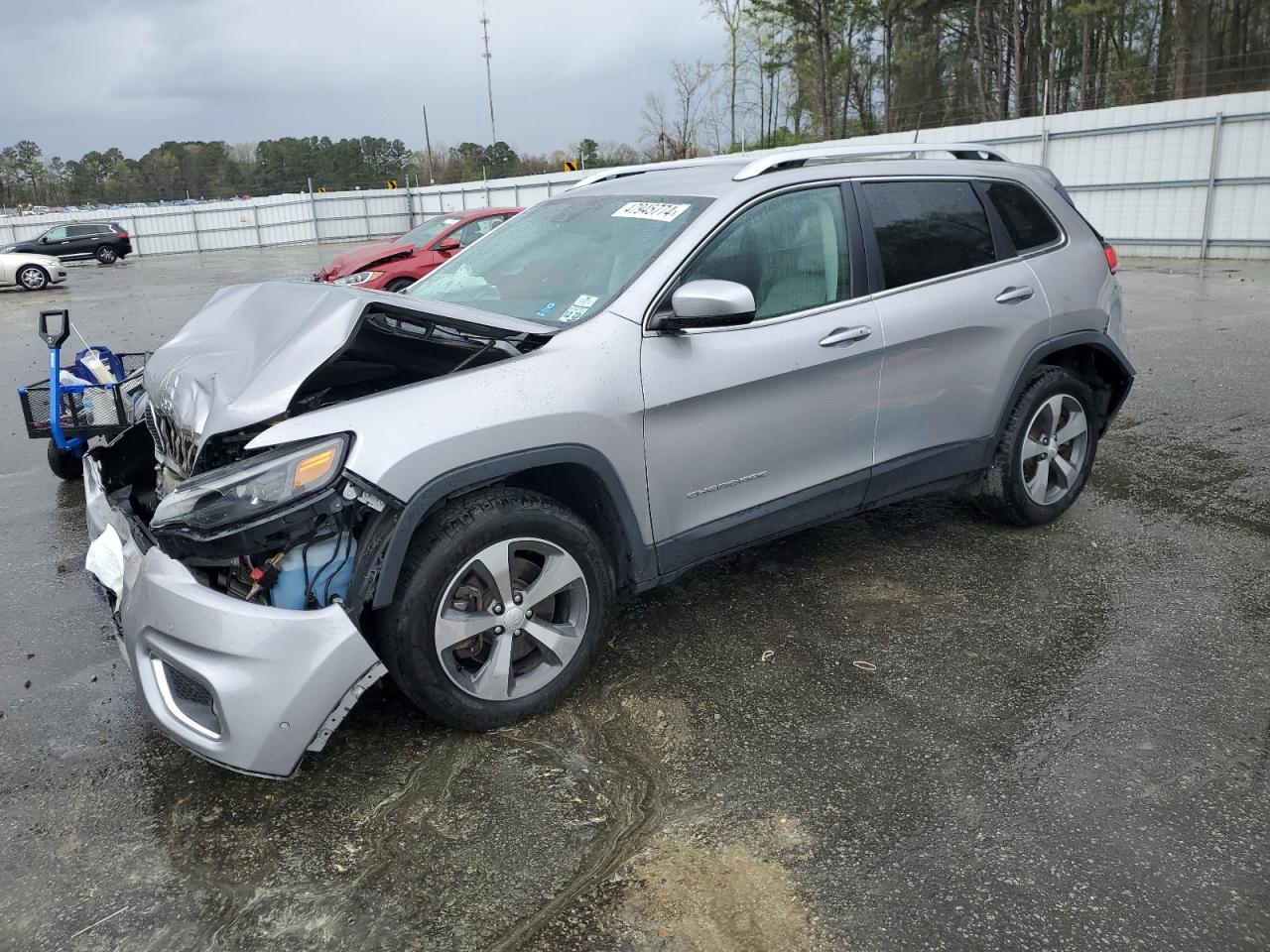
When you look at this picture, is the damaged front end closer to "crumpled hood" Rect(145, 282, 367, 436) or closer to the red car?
"crumpled hood" Rect(145, 282, 367, 436)

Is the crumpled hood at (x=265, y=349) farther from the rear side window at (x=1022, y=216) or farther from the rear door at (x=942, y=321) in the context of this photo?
the rear side window at (x=1022, y=216)

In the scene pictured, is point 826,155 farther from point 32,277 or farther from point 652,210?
point 32,277

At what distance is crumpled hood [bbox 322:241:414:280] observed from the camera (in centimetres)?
1412

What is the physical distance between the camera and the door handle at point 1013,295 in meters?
4.38

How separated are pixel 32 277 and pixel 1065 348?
25.0m

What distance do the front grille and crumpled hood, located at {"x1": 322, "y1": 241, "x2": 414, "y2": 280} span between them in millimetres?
11016

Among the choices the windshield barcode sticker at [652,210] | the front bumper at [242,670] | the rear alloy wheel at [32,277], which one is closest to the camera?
the front bumper at [242,670]

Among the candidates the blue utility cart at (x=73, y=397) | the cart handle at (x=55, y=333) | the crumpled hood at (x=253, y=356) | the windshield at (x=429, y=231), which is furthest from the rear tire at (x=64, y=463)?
the windshield at (x=429, y=231)

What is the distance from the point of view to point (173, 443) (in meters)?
3.29

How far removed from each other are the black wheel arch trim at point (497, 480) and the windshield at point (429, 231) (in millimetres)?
12199

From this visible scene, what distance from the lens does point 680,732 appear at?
3.20 m

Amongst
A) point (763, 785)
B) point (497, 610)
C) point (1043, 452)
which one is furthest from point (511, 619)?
point (1043, 452)

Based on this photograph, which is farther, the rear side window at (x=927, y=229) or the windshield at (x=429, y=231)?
the windshield at (x=429, y=231)

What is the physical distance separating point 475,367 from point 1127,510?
3.64 m
